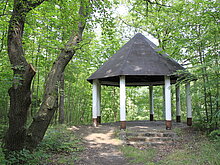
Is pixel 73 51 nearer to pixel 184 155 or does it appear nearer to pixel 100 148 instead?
pixel 100 148

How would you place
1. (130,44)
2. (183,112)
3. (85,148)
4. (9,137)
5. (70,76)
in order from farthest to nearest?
(183,112) → (70,76) → (130,44) → (85,148) → (9,137)

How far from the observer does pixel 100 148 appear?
737cm

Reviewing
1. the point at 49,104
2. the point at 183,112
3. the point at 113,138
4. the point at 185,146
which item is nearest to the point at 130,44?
the point at 113,138

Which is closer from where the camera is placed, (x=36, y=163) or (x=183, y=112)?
(x=36, y=163)

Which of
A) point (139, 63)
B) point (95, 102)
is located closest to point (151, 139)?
point (139, 63)

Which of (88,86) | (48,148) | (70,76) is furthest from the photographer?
(88,86)

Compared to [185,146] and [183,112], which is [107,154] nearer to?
[185,146]

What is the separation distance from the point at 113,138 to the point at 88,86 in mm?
9302

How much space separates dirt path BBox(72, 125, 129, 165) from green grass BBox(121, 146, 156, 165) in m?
0.21

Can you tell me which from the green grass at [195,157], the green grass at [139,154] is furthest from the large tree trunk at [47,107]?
the green grass at [195,157]

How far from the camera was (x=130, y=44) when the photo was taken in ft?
38.0

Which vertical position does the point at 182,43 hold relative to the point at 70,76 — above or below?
above

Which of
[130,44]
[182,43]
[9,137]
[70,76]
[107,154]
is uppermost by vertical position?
[130,44]

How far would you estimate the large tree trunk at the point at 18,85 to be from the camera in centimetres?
443
